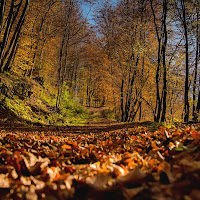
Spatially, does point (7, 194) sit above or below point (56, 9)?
below

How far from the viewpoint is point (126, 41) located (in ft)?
40.0

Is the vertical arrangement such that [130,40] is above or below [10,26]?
above

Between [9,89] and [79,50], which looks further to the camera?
[79,50]

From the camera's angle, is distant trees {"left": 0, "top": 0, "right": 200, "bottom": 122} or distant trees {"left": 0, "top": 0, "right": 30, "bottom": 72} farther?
distant trees {"left": 0, "top": 0, "right": 200, "bottom": 122}

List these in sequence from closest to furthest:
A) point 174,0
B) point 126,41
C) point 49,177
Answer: point 49,177 → point 174,0 → point 126,41

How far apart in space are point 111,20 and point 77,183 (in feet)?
42.4

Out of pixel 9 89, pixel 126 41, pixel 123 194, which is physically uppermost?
pixel 126 41

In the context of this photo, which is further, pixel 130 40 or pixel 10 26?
pixel 130 40

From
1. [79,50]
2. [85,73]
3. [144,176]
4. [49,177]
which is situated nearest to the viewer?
[144,176]

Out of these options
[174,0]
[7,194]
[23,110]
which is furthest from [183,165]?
[174,0]

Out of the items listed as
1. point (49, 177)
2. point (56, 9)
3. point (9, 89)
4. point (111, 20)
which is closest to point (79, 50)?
point (56, 9)

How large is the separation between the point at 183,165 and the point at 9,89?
8748mm

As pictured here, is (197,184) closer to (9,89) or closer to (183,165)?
(183,165)

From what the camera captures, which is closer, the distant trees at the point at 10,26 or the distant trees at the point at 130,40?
the distant trees at the point at 10,26
